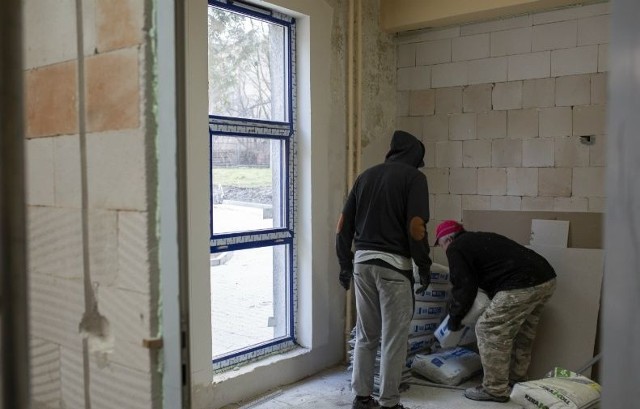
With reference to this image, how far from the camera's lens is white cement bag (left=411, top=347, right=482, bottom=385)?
361 cm

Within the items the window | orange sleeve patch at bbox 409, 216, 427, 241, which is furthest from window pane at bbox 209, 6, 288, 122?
orange sleeve patch at bbox 409, 216, 427, 241

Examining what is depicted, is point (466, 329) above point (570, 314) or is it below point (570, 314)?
below

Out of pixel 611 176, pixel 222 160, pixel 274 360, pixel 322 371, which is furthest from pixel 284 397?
pixel 611 176

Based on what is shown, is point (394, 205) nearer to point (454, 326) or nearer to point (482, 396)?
point (454, 326)

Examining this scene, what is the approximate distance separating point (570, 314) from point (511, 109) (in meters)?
1.52

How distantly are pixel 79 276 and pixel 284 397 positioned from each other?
7.50 feet

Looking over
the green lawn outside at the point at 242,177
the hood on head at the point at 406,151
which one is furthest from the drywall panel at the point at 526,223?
the green lawn outside at the point at 242,177

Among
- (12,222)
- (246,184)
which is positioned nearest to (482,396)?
(246,184)

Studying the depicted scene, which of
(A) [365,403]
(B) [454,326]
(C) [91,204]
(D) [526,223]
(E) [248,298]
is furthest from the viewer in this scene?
(D) [526,223]

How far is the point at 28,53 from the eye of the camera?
1.54m

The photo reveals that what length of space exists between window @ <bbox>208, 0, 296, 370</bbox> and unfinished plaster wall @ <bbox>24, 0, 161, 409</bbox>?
171 cm

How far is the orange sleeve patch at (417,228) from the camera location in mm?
3107

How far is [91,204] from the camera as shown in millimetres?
1401

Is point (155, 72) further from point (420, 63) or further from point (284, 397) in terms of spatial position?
point (420, 63)
